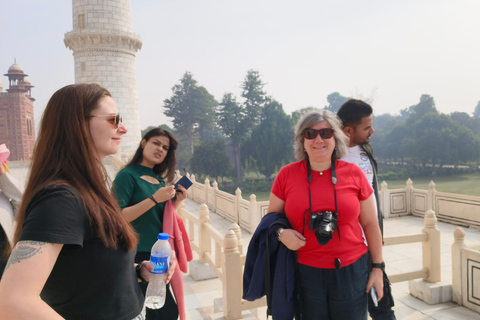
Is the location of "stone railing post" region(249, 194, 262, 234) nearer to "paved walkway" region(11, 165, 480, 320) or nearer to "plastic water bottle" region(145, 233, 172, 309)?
"paved walkway" region(11, 165, 480, 320)

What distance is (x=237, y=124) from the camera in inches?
1270

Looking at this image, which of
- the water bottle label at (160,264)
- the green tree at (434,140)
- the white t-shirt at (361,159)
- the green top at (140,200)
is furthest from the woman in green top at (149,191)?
the green tree at (434,140)

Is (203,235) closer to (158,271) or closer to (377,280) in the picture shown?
(377,280)

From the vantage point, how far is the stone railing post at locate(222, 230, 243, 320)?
10.6 feet

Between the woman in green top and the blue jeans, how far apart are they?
0.94 m

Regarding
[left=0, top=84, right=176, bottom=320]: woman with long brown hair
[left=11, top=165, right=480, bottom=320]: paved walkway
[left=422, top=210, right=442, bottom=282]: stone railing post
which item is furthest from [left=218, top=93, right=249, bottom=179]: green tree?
[left=0, top=84, right=176, bottom=320]: woman with long brown hair

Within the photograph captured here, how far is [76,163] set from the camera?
109 centimetres

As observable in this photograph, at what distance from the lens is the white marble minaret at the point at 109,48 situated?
59.2 ft

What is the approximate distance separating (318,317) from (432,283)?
259cm

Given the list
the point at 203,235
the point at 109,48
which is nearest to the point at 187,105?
the point at 109,48

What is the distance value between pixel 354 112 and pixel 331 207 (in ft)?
3.10

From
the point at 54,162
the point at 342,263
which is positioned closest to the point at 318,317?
the point at 342,263

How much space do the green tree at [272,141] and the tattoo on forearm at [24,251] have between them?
2950 centimetres

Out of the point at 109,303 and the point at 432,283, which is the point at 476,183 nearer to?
the point at 432,283
